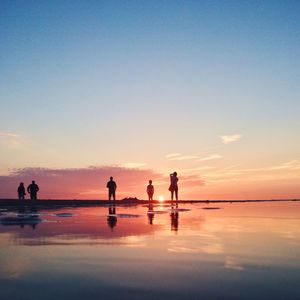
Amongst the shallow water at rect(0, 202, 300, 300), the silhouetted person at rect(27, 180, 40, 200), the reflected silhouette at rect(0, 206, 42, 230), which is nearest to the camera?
the shallow water at rect(0, 202, 300, 300)

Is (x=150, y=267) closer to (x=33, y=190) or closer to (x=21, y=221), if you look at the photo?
(x=21, y=221)

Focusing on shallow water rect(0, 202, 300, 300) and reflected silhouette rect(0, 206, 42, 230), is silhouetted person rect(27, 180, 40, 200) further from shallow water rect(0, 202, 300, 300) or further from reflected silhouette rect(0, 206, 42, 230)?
shallow water rect(0, 202, 300, 300)

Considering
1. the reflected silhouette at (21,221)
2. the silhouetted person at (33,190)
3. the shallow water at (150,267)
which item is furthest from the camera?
the silhouetted person at (33,190)

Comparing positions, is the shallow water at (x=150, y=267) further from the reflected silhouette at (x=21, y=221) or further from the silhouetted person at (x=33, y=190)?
the silhouetted person at (x=33, y=190)

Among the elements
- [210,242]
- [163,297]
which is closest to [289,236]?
[210,242]

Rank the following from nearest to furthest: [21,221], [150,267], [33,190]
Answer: [150,267] < [21,221] < [33,190]

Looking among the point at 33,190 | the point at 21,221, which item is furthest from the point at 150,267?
the point at 33,190

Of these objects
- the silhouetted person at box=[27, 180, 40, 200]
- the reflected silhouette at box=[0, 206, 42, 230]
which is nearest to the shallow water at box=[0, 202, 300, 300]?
the reflected silhouette at box=[0, 206, 42, 230]

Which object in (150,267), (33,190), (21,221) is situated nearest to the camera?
(150,267)

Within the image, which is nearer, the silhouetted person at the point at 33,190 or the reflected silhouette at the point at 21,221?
the reflected silhouette at the point at 21,221

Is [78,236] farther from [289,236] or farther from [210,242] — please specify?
[289,236]

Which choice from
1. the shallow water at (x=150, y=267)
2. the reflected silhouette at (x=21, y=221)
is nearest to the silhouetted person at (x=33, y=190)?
the reflected silhouette at (x=21, y=221)

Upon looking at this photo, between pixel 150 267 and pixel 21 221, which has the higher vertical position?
pixel 21 221

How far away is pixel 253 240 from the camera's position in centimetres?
678
